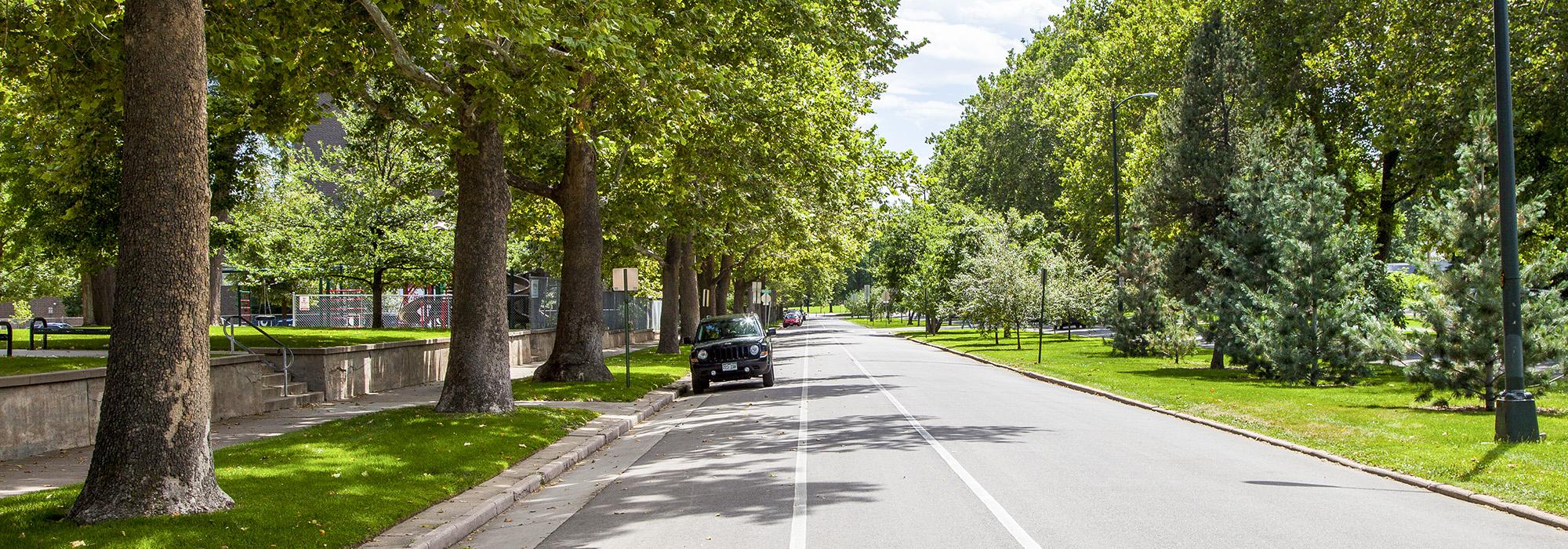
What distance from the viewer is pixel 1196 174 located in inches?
1150

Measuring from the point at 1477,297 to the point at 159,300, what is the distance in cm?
1555

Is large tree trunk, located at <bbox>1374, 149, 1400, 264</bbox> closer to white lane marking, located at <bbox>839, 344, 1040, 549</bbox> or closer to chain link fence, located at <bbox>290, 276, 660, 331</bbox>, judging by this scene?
chain link fence, located at <bbox>290, 276, 660, 331</bbox>

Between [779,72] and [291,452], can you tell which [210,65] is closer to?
[291,452]

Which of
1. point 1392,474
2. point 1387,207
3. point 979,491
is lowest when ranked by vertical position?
point 1392,474

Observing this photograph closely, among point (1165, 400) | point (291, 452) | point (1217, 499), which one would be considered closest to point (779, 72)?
point (1165, 400)

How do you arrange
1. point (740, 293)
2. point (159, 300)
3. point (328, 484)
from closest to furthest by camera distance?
point (159, 300) → point (328, 484) → point (740, 293)

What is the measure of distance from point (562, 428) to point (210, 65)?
618cm

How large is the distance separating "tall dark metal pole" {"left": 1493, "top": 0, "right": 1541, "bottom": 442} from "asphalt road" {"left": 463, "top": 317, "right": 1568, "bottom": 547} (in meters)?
2.28

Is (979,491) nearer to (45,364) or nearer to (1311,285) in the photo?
(45,364)

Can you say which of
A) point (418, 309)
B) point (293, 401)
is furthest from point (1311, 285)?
point (418, 309)

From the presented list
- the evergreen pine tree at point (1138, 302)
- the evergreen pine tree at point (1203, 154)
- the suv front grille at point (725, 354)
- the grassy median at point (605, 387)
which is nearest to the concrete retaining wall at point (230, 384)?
the grassy median at point (605, 387)

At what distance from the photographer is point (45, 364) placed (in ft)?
52.9

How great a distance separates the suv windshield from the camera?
25.4m

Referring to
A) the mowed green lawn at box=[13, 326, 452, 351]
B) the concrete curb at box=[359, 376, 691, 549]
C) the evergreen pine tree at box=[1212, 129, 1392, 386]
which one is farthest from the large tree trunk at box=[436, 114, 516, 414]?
the evergreen pine tree at box=[1212, 129, 1392, 386]
